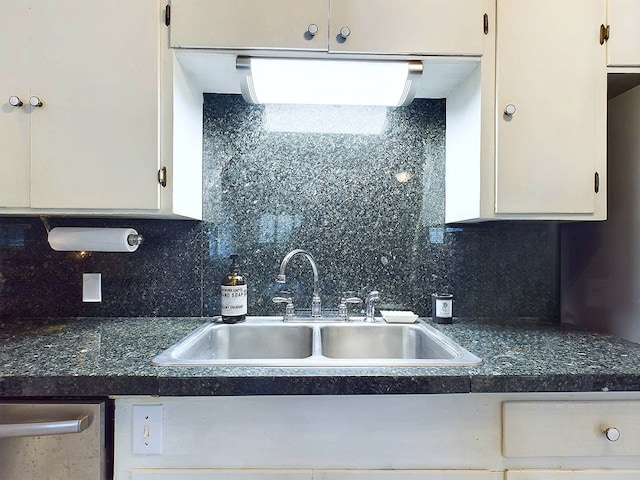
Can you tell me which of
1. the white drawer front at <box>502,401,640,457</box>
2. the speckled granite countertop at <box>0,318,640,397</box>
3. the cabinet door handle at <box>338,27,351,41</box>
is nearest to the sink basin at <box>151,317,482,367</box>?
the speckled granite countertop at <box>0,318,640,397</box>

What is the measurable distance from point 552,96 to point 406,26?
1.69 ft

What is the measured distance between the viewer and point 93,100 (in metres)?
1.11

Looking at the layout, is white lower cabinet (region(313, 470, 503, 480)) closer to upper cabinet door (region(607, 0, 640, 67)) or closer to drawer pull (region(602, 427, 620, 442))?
drawer pull (region(602, 427, 620, 442))

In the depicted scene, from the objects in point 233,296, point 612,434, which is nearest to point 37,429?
point 233,296

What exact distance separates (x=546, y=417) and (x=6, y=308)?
6.17 feet

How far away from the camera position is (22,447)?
809 mm

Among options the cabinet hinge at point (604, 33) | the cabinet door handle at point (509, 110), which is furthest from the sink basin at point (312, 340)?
the cabinet hinge at point (604, 33)

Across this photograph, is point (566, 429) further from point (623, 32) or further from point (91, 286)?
point (91, 286)

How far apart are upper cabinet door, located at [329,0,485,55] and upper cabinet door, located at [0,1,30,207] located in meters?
0.96

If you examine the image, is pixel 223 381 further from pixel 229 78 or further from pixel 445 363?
pixel 229 78

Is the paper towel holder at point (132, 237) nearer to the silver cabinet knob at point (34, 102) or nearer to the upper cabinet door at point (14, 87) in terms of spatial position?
the upper cabinet door at point (14, 87)

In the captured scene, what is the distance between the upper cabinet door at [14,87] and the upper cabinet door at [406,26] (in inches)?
37.6

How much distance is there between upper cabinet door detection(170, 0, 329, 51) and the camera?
1112 mm

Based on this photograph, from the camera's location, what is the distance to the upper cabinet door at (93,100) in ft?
3.64
